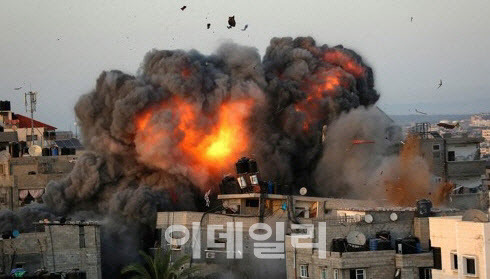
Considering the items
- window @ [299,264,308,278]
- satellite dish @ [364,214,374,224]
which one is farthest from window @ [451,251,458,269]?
window @ [299,264,308,278]

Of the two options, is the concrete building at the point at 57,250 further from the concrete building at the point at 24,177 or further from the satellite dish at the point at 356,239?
the concrete building at the point at 24,177

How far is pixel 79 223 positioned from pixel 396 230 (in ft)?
51.9

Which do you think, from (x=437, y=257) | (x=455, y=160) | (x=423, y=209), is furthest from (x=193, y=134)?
(x=437, y=257)

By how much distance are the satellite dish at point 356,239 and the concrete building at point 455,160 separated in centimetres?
2527

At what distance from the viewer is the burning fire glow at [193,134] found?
72.2 metres

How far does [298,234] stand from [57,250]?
462 inches

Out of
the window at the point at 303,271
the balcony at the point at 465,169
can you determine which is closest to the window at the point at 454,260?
the window at the point at 303,271

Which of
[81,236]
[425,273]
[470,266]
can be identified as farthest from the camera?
[81,236]

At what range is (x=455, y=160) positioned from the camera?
79812mm

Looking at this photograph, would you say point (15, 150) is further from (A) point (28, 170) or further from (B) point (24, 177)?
(B) point (24, 177)

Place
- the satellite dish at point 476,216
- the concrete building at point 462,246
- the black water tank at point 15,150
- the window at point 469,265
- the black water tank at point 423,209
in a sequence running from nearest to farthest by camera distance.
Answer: the concrete building at point 462,246 → the window at point 469,265 → the satellite dish at point 476,216 → the black water tank at point 423,209 → the black water tank at point 15,150

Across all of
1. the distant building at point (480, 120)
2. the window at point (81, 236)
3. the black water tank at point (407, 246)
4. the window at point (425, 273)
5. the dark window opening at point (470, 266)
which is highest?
the distant building at point (480, 120)

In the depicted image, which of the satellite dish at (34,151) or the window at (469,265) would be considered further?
the satellite dish at (34,151)

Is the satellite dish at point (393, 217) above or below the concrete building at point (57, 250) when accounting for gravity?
above
